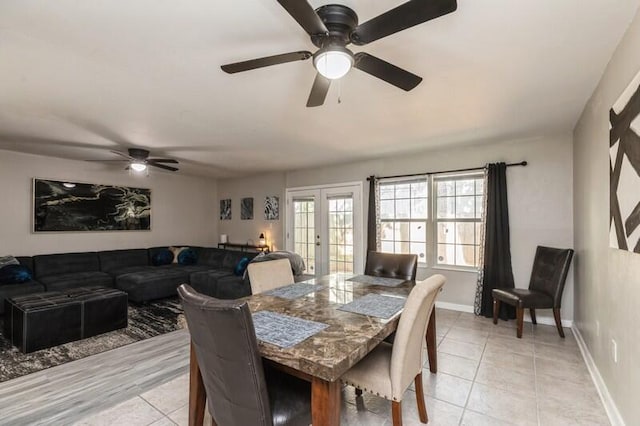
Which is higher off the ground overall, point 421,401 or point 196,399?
point 196,399

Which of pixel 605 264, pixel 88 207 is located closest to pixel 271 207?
pixel 88 207

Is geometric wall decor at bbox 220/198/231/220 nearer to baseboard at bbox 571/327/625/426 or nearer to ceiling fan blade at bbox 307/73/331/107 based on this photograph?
ceiling fan blade at bbox 307/73/331/107

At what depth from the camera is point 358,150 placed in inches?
175

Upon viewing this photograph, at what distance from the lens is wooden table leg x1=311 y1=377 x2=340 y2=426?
1188 millimetres

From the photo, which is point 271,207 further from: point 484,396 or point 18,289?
point 484,396

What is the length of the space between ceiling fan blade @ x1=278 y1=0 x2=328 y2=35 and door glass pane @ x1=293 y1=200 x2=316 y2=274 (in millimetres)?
4577

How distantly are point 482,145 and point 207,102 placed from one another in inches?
137

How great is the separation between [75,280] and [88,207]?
150 cm

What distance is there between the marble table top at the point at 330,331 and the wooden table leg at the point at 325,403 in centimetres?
8

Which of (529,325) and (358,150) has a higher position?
(358,150)

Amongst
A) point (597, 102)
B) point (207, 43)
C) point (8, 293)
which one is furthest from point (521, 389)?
point (8, 293)

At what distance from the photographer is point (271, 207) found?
6.42 m

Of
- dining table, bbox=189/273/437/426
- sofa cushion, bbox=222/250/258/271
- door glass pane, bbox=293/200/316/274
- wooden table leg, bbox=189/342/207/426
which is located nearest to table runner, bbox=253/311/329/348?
dining table, bbox=189/273/437/426

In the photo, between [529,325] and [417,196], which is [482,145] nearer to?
[417,196]
